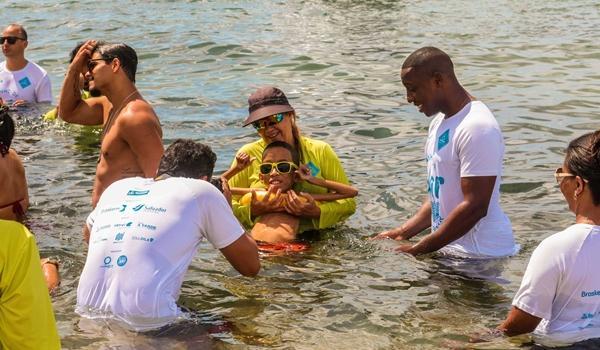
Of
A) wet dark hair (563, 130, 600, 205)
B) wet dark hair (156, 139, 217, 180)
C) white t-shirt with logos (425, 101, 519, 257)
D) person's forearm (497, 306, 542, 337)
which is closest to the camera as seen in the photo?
wet dark hair (563, 130, 600, 205)

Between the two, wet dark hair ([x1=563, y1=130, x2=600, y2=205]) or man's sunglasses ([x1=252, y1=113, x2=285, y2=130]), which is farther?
man's sunglasses ([x1=252, y1=113, x2=285, y2=130])

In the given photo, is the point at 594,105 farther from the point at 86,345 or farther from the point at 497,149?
the point at 86,345

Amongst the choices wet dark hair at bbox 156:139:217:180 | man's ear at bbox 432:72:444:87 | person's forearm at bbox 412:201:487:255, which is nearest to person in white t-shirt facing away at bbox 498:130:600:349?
person's forearm at bbox 412:201:487:255

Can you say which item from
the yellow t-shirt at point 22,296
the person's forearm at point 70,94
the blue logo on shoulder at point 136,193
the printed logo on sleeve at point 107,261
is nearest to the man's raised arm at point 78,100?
the person's forearm at point 70,94

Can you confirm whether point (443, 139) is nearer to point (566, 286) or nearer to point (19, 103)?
point (566, 286)

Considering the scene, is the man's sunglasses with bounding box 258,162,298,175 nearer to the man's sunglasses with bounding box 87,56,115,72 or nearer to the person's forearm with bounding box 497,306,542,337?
the man's sunglasses with bounding box 87,56,115,72

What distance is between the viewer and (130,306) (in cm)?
599

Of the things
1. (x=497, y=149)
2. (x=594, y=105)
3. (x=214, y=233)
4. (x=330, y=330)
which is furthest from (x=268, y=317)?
(x=594, y=105)

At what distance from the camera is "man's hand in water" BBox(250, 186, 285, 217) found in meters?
8.73

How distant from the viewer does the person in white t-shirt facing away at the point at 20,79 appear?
1502cm

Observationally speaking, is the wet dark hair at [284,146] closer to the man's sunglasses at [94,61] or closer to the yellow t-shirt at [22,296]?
the man's sunglasses at [94,61]

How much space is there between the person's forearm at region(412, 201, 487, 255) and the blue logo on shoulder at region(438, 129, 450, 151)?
1.48 ft

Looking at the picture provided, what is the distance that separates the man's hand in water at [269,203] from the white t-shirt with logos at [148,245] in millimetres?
2445

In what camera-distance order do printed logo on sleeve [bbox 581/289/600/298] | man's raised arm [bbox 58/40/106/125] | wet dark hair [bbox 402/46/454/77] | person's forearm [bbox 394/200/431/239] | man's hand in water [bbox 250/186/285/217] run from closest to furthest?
1. printed logo on sleeve [bbox 581/289/600/298]
2. wet dark hair [bbox 402/46/454/77]
3. person's forearm [bbox 394/200/431/239]
4. man's raised arm [bbox 58/40/106/125]
5. man's hand in water [bbox 250/186/285/217]
